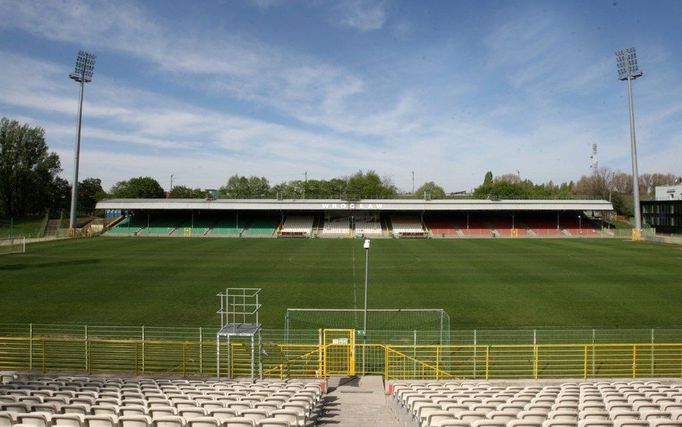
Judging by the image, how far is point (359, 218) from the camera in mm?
70750

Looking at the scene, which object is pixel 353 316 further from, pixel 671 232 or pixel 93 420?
pixel 671 232

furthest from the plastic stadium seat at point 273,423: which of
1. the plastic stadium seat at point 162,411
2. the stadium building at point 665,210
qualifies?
the stadium building at point 665,210

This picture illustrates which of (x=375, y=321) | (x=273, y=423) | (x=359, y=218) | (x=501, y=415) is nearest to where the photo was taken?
(x=273, y=423)

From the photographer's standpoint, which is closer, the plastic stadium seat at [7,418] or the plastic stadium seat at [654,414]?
the plastic stadium seat at [7,418]

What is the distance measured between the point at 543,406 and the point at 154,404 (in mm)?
6777

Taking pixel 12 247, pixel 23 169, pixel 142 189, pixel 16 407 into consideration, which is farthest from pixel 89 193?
pixel 16 407

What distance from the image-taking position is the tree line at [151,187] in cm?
7889

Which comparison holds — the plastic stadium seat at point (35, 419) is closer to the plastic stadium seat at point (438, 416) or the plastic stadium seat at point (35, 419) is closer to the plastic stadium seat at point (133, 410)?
the plastic stadium seat at point (133, 410)

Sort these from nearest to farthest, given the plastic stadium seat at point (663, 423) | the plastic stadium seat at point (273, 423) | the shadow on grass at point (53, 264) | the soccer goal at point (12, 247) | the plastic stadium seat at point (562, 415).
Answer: the plastic stadium seat at point (663, 423) < the plastic stadium seat at point (273, 423) < the plastic stadium seat at point (562, 415) < the shadow on grass at point (53, 264) < the soccer goal at point (12, 247)

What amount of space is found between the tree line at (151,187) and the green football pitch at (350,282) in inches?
1052

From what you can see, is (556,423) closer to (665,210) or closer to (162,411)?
(162,411)

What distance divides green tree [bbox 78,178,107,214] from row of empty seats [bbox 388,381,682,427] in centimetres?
10796

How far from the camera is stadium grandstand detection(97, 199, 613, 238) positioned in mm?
64500

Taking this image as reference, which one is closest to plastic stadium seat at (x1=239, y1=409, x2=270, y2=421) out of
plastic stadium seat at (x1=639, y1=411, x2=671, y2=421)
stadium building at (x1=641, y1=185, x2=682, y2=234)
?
plastic stadium seat at (x1=639, y1=411, x2=671, y2=421)
